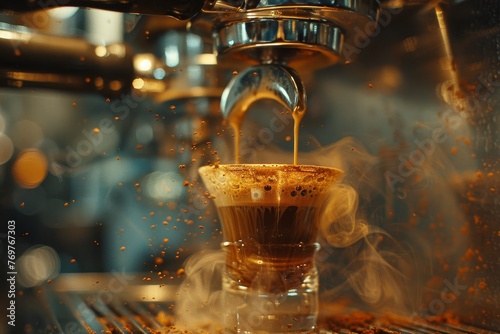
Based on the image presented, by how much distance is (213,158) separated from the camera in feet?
2.85

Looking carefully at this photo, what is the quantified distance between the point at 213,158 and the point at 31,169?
0.82 ft

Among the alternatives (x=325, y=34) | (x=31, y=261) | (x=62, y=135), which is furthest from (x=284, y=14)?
(x=31, y=261)

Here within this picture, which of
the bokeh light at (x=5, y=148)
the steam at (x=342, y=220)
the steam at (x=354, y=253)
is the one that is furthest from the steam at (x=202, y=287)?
the bokeh light at (x=5, y=148)

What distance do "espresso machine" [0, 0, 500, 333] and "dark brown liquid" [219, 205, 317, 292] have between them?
0.10m

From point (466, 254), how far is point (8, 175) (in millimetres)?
596

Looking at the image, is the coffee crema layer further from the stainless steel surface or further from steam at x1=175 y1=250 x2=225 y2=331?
steam at x1=175 y1=250 x2=225 y2=331

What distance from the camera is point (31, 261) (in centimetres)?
89

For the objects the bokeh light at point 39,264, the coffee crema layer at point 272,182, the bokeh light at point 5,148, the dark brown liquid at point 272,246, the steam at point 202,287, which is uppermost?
the bokeh light at point 5,148

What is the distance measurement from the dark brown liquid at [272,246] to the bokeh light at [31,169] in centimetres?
31

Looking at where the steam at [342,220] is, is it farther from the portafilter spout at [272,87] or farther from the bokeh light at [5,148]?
the bokeh light at [5,148]

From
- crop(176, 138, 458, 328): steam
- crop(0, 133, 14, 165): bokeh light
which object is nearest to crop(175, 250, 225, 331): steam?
crop(176, 138, 458, 328): steam

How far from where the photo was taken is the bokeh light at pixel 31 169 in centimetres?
84

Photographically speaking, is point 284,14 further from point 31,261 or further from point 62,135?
point 31,261

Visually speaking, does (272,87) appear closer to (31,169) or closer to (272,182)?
(272,182)
